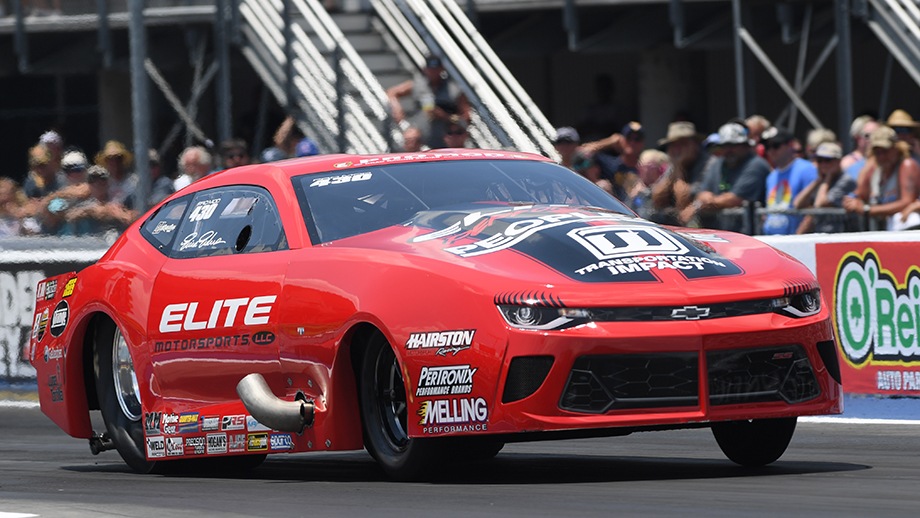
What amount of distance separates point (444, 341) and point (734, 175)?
6.58m

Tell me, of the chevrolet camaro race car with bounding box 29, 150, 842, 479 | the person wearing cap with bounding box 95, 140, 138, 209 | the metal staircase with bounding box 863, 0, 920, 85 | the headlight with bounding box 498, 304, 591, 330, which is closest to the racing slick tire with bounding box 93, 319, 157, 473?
the chevrolet camaro race car with bounding box 29, 150, 842, 479

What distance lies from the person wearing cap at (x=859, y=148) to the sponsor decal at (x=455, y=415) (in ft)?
22.7

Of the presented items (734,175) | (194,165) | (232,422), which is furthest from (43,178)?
(232,422)

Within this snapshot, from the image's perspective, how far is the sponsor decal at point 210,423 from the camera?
8.51m

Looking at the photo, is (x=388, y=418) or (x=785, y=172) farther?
(x=785, y=172)

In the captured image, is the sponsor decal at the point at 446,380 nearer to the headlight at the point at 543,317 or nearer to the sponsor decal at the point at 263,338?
the headlight at the point at 543,317

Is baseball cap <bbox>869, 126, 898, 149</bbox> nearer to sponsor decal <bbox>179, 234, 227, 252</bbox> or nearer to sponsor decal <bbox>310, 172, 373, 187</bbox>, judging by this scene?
sponsor decal <bbox>310, 172, 373, 187</bbox>

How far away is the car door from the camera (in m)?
8.22

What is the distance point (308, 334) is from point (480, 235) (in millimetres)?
821

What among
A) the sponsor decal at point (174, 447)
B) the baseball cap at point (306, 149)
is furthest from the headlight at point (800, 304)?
the baseball cap at point (306, 149)

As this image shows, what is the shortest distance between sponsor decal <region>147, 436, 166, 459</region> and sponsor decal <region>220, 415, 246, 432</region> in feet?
1.75

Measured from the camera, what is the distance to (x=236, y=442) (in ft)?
27.5

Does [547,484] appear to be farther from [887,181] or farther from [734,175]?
[734,175]

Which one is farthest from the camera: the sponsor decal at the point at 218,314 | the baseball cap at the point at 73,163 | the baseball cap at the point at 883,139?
the baseball cap at the point at 73,163
